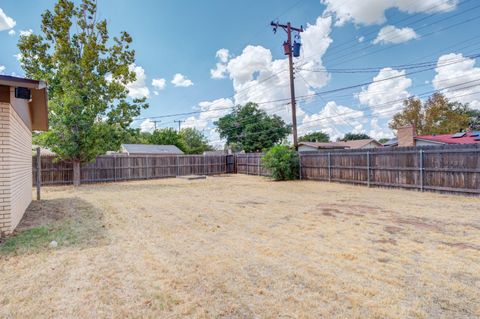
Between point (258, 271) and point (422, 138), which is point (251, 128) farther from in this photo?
point (258, 271)


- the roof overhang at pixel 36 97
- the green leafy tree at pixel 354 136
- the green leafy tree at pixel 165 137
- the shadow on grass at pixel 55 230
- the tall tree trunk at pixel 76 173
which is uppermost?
the green leafy tree at pixel 354 136

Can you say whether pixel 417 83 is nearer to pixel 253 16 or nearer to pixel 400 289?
pixel 253 16

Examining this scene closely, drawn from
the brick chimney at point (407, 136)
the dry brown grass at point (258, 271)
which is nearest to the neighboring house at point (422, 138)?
the brick chimney at point (407, 136)

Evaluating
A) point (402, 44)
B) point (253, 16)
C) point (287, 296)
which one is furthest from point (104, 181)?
point (402, 44)

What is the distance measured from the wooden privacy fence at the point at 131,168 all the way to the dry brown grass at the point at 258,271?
1173 cm

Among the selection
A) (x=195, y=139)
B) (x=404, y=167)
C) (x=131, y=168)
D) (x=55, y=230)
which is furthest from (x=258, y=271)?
(x=195, y=139)

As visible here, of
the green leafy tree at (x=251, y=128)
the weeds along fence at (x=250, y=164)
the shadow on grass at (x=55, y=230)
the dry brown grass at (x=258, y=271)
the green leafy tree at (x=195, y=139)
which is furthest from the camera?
the green leafy tree at (x=195, y=139)

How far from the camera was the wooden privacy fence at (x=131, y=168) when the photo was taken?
14562mm

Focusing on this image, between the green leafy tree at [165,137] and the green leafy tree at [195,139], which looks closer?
the green leafy tree at [165,137]

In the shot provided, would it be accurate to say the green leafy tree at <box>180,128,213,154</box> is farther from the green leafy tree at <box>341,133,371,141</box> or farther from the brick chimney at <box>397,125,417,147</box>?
the brick chimney at <box>397,125,417,147</box>

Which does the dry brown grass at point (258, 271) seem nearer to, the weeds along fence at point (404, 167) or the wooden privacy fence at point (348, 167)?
the weeds along fence at point (404, 167)

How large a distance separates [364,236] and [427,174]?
694 cm

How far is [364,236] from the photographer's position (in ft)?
14.5

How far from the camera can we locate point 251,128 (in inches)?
1471
